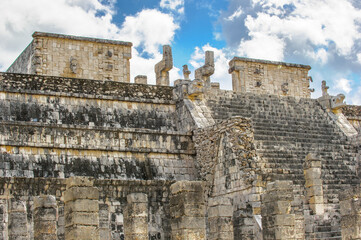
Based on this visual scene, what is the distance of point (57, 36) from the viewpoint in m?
26.6

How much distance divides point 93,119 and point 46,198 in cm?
745

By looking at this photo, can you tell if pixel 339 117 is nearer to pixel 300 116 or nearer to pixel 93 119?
pixel 300 116

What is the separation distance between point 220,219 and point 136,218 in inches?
81.0

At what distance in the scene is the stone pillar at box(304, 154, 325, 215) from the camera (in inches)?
748

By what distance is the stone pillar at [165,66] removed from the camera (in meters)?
26.8

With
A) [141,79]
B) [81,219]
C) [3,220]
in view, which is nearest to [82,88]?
[141,79]

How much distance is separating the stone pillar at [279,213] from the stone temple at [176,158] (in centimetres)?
2

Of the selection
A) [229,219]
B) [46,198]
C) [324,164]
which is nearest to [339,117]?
[324,164]

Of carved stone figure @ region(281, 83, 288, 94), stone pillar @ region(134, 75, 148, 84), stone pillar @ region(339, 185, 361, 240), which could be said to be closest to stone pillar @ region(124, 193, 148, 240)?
stone pillar @ region(339, 185, 361, 240)

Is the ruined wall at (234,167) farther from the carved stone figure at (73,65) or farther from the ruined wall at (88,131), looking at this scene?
the carved stone figure at (73,65)

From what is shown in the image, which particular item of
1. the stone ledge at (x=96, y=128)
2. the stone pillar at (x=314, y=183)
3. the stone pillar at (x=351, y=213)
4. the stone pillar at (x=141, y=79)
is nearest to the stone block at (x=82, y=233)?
the stone pillar at (x=351, y=213)

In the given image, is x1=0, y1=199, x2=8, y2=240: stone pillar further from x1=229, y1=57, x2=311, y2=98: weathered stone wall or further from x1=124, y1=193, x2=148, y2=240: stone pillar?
x1=229, y1=57, x2=311, y2=98: weathered stone wall

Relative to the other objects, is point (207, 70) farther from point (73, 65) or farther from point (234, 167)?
point (234, 167)

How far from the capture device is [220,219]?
14.2 metres
